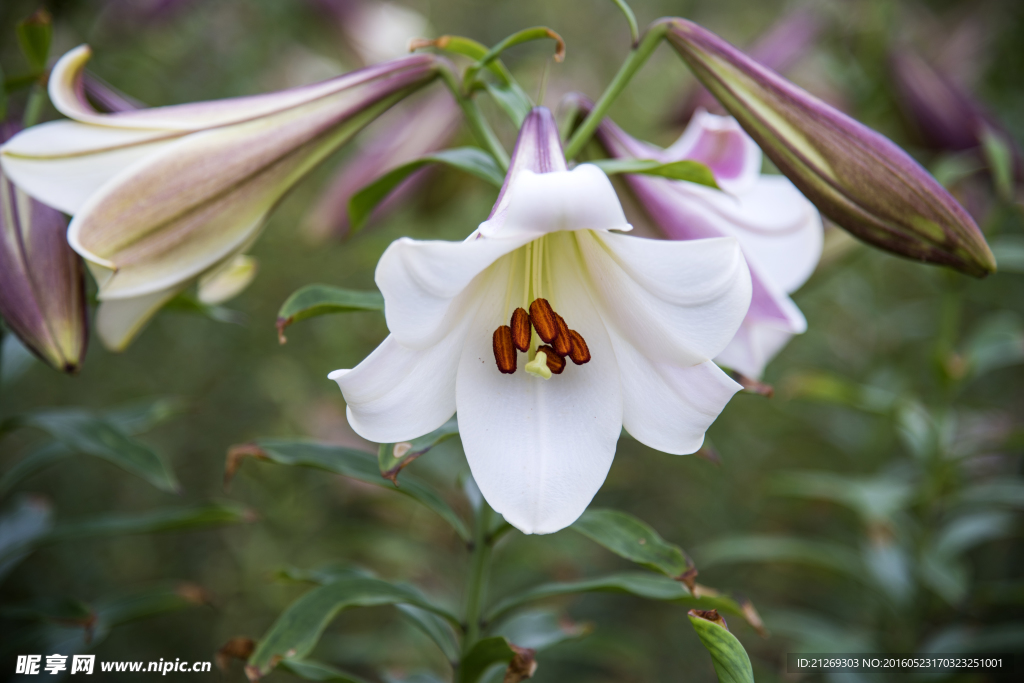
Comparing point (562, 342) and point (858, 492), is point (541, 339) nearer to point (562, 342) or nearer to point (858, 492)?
point (562, 342)

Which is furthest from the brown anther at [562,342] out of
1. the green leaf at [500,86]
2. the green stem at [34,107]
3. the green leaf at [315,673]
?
the green stem at [34,107]

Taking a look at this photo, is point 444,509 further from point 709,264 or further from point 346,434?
point 346,434

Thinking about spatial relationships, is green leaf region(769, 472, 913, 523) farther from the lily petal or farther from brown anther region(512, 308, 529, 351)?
the lily petal

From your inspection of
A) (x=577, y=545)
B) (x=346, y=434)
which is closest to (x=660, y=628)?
(x=577, y=545)

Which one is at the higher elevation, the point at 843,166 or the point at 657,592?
the point at 843,166

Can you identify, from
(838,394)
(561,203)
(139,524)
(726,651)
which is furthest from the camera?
(838,394)

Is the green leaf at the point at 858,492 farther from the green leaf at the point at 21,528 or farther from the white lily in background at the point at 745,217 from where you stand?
the green leaf at the point at 21,528

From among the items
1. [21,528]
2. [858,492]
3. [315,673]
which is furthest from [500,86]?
[858,492]

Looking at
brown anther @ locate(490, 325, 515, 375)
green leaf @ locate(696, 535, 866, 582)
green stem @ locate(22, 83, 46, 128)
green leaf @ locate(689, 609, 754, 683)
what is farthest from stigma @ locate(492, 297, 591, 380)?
green leaf @ locate(696, 535, 866, 582)
